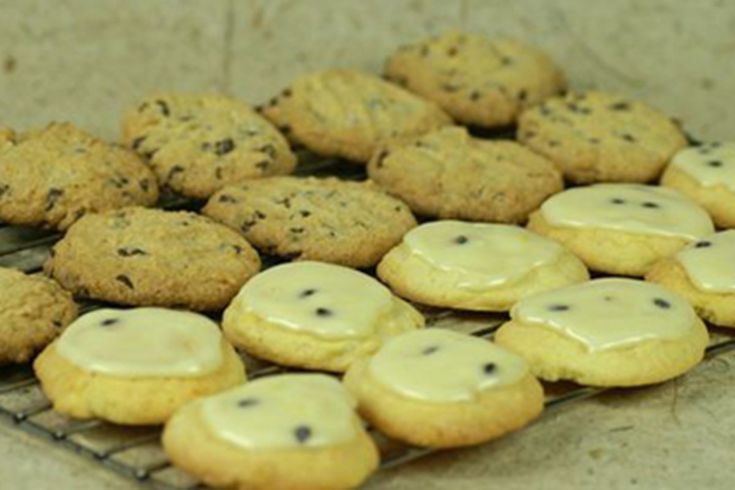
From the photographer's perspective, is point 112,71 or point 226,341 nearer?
point 226,341

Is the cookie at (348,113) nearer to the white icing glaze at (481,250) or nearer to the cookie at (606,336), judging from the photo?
the white icing glaze at (481,250)

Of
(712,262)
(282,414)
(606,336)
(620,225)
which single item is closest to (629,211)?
(620,225)

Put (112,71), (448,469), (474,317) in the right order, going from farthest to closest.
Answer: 1. (112,71)
2. (474,317)
3. (448,469)

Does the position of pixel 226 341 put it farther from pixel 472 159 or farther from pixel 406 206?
pixel 472 159

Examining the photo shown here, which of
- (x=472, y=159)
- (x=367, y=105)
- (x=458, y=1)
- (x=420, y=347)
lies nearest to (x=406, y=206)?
(x=472, y=159)

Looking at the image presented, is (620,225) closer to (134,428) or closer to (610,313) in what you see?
(610,313)

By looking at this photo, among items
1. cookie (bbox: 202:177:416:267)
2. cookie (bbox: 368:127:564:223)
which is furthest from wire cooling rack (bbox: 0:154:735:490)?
cookie (bbox: 368:127:564:223)

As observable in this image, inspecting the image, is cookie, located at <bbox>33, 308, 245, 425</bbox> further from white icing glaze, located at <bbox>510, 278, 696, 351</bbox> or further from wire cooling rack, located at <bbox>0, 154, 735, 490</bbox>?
white icing glaze, located at <bbox>510, 278, 696, 351</bbox>
